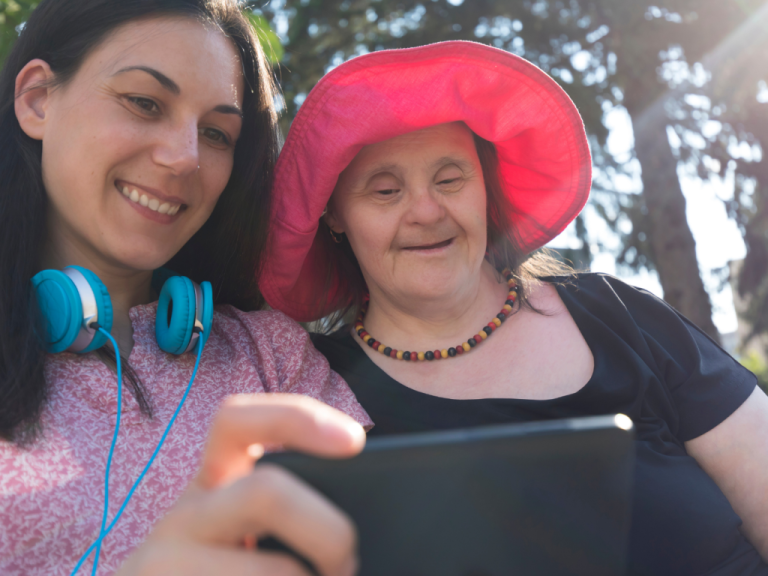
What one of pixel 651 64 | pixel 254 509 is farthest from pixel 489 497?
pixel 651 64

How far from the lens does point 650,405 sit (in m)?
1.78

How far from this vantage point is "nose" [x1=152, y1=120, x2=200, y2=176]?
1627 mm

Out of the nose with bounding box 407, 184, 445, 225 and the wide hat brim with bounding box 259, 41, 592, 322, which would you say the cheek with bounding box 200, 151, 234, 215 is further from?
the nose with bounding box 407, 184, 445, 225

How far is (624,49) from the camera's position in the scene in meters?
4.78

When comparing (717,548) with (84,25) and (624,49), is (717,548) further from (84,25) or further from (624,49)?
(624,49)

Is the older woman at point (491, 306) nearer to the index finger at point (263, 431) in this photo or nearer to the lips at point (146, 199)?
the lips at point (146, 199)

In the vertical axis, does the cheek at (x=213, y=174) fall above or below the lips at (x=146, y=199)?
above

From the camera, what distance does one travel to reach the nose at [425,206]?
1.88m

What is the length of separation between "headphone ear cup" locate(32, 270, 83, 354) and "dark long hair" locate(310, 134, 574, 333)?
1.00 m

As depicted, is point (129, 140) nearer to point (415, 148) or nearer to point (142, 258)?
point (142, 258)

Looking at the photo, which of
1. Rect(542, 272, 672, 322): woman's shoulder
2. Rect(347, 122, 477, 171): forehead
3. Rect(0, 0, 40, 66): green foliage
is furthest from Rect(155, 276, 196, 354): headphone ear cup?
Rect(0, 0, 40, 66): green foliage

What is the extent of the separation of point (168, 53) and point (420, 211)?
2.74 feet

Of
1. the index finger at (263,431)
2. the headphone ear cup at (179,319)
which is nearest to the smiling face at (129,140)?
the headphone ear cup at (179,319)

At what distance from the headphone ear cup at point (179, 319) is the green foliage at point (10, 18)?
188 cm
